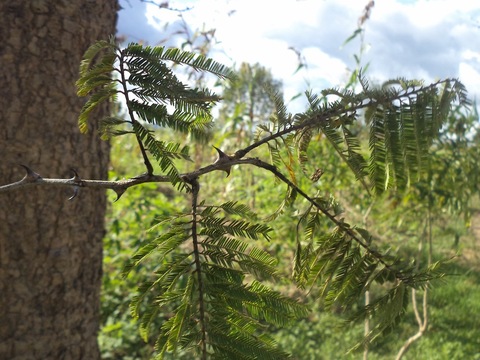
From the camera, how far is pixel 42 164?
202cm

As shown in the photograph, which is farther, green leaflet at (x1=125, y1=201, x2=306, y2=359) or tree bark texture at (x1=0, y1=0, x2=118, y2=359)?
tree bark texture at (x1=0, y1=0, x2=118, y2=359)

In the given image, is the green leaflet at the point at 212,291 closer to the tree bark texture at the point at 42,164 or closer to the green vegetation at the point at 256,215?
the green vegetation at the point at 256,215

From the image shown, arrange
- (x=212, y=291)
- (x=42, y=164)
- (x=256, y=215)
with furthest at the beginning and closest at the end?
(x=42, y=164) < (x=256, y=215) < (x=212, y=291)

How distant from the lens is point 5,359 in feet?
6.63

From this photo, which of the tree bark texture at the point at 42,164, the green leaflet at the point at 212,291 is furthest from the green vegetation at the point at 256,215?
the tree bark texture at the point at 42,164

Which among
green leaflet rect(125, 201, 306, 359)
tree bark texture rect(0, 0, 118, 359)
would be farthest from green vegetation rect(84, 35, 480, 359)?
tree bark texture rect(0, 0, 118, 359)

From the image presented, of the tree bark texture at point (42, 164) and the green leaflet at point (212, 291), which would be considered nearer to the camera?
the green leaflet at point (212, 291)

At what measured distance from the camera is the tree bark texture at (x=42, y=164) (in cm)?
196

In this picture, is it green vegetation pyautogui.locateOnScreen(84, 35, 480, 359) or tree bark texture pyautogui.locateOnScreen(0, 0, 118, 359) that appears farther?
tree bark texture pyautogui.locateOnScreen(0, 0, 118, 359)

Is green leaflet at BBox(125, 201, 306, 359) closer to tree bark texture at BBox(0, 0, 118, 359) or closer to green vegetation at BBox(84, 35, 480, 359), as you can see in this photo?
green vegetation at BBox(84, 35, 480, 359)

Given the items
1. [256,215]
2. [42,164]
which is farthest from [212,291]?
[42,164]

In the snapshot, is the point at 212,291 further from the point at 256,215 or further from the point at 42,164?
the point at 42,164

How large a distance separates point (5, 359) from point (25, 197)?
587 millimetres

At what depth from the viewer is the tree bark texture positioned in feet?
6.44
